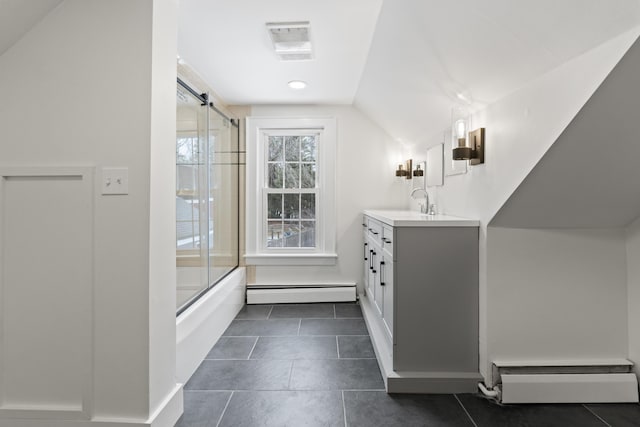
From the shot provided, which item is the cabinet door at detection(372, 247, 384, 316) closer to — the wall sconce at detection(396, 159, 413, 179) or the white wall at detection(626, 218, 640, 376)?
the wall sconce at detection(396, 159, 413, 179)

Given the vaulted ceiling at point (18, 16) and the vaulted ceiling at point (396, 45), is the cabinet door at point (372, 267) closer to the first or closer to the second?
the vaulted ceiling at point (396, 45)

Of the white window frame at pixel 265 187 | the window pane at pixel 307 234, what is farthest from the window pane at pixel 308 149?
the window pane at pixel 307 234

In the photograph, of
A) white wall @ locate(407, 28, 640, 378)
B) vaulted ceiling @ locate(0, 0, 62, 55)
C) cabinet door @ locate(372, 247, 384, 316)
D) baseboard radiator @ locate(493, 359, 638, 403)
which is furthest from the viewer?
cabinet door @ locate(372, 247, 384, 316)

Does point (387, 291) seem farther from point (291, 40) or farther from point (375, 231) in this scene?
point (291, 40)

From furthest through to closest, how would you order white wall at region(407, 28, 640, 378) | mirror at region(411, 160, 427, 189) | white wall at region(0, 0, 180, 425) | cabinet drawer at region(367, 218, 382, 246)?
mirror at region(411, 160, 427, 189) → cabinet drawer at region(367, 218, 382, 246) → white wall at region(0, 0, 180, 425) → white wall at region(407, 28, 640, 378)

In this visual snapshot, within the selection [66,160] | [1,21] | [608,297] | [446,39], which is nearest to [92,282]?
[66,160]

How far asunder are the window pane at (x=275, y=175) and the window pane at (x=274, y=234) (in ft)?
1.39

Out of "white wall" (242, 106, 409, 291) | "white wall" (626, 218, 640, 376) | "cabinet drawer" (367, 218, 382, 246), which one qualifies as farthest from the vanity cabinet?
"white wall" (242, 106, 409, 291)

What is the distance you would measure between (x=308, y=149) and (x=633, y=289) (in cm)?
291

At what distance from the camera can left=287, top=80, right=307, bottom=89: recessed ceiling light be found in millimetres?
3052

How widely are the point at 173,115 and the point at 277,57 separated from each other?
3.83 ft

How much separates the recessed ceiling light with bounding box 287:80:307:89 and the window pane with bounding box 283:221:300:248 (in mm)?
1443

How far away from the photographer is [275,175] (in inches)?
153

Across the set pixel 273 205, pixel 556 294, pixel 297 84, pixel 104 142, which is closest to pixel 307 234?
pixel 273 205
